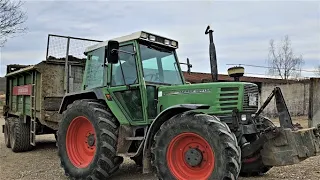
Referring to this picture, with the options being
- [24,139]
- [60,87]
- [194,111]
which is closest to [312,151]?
[194,111]

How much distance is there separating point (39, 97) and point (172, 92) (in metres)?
4.22

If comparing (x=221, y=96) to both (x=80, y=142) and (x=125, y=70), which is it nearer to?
(x=125, y=70)

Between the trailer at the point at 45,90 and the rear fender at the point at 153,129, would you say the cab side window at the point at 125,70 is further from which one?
the trailer at the point at 45,90

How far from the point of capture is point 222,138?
4.61m

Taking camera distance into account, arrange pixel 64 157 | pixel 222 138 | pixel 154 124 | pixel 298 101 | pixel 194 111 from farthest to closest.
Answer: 1. pixel 298 101
2. pixel 64 157
3. pixel 154 124
4. pixel 194 111
5. pixel 222 138

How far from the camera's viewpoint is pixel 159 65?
6.34 meters

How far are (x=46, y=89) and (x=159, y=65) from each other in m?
3.53

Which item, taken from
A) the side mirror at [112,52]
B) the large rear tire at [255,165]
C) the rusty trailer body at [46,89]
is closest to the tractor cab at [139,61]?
the side mirror at [112,52]

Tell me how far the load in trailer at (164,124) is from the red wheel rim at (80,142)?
0.06ft

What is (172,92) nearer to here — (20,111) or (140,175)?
(140,175)

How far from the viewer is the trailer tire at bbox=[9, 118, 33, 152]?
9258mm

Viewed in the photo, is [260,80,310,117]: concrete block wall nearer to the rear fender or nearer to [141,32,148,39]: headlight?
[141,32,148,39]: headlight

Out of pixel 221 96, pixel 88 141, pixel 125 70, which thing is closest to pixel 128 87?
pixel 125 70

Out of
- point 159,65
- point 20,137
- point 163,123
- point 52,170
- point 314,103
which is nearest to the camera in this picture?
point 163,123
